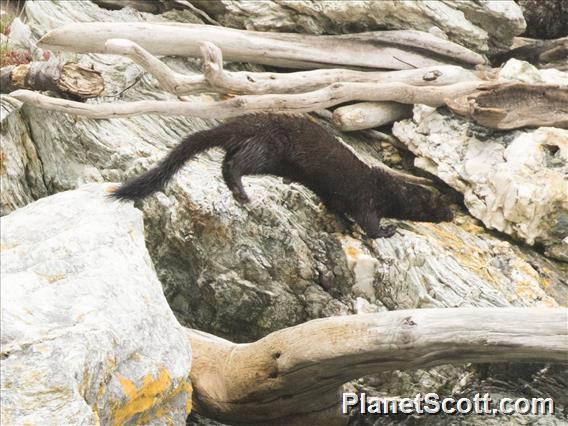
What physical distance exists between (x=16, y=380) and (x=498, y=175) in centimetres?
529

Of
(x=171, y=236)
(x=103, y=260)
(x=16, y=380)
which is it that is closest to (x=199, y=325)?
(x=171, y=236)

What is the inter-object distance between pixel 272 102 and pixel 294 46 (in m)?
1.26

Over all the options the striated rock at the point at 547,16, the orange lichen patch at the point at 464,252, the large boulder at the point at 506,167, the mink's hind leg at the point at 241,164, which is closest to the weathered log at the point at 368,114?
the large boulder at the point at 506,167

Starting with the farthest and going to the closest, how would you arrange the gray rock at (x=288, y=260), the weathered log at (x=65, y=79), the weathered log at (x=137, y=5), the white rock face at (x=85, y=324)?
the weathered log at (x=137, y=5) < the weathered log at (x=65, y=79) < the gray rock at (x=288, y=260) < the white rock face at (x=85, y=324)

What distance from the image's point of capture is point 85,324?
495 cm

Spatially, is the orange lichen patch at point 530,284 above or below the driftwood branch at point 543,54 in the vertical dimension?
below

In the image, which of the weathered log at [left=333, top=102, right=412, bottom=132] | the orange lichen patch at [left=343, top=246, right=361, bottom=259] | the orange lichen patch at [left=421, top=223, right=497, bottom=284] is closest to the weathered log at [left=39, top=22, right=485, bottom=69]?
the weathered log at [left=333, top=102, right=412, bottom=132]

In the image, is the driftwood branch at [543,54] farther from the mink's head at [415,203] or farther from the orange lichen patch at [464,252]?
the orange lichen patch at [464,252]

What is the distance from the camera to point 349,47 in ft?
33.5

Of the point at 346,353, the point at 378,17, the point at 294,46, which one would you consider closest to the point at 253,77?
the point at 294,46

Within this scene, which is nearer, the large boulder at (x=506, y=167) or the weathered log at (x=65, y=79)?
the large boulder at (x=506, y=167)

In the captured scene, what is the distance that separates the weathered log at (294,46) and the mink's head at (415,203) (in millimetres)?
1717

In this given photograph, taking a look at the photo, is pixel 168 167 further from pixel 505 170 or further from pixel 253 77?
pixel 505 170

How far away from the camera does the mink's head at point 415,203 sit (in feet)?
29.0
